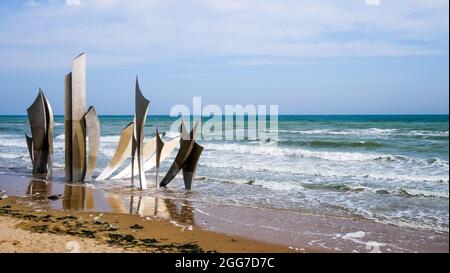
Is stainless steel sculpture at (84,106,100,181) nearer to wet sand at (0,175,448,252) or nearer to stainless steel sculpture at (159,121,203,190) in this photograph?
wet sand at (0,175,448,252)

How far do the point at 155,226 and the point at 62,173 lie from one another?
23.5 ft

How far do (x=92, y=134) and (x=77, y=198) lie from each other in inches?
75.2

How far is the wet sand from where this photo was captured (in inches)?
249

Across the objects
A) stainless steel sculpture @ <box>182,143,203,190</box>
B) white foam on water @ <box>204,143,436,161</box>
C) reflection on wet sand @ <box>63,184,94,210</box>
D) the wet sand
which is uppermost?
stainless steel sculpture @ <box>182,143,203,190</box>

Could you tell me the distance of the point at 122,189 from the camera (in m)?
10.7

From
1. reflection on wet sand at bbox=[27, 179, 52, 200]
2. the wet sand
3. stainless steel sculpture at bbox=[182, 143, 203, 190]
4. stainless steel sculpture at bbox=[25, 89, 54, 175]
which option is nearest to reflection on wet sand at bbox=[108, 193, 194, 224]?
the wet sand

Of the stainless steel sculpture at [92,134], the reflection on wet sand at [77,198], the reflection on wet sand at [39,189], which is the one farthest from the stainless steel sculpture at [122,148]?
the reflection on wet sand at [39,189]

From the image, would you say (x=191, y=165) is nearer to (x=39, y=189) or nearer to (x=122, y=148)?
(x=122, y=148)

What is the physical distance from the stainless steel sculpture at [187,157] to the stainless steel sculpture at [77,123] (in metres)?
2.03

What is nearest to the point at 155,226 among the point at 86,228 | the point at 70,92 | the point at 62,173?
the point at 86,228

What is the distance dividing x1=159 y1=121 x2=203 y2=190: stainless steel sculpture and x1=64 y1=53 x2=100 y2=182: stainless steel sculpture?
2026mm

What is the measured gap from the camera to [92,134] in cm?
1077
